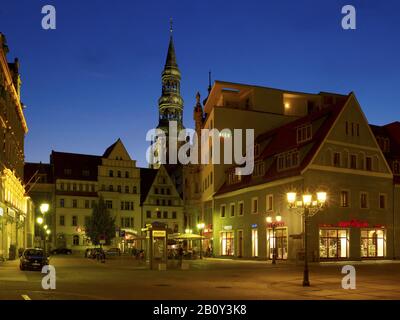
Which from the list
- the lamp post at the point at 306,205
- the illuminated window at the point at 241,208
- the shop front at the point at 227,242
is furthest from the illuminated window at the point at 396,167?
the lamp post at the point at 306,205

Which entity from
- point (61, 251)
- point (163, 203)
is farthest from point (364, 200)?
point (163, 203)

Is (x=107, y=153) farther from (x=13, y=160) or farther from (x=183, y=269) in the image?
(x=183, y=269)

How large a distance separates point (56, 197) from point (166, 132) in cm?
6554

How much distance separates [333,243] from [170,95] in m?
115

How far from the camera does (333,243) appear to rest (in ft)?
177

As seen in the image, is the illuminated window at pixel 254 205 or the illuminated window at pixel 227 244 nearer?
the illuminated window at pixel 254 205

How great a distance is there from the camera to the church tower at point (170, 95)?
163 meters

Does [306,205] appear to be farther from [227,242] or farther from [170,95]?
[170,95]

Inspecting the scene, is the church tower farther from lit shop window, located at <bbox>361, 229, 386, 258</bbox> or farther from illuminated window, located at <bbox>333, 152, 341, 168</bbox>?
illuminated window, located at <bbox>333, 152, 341, 168</bbox>

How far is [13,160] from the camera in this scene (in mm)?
63562

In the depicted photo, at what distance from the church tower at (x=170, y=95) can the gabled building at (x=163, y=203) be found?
54612mm

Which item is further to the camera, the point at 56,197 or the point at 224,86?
the point at 56,197

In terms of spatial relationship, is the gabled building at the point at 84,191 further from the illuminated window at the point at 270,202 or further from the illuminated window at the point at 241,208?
the illuminated window at the point at 270,202
